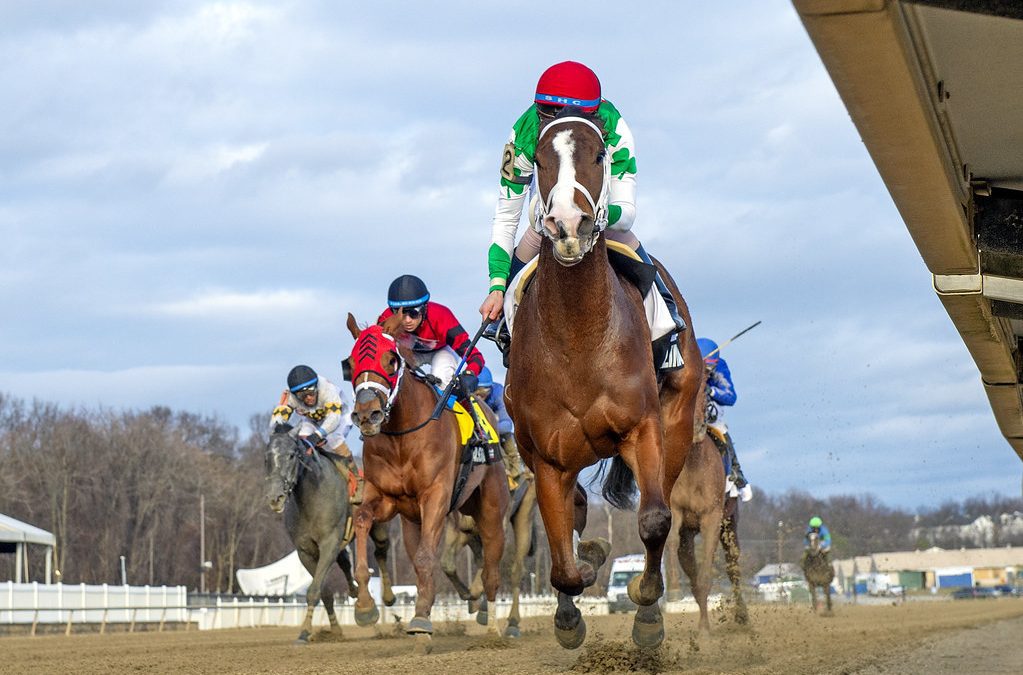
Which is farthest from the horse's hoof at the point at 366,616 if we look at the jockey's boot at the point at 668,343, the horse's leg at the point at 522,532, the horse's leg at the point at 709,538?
the jockey's boot at the point at 668,343

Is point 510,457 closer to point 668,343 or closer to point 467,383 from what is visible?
point 467,383

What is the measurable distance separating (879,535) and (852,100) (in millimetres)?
136701

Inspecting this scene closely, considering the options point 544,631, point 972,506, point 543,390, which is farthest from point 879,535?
point 543,390

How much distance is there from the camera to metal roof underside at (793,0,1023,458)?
3854 mm

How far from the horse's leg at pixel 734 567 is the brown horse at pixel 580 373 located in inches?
263

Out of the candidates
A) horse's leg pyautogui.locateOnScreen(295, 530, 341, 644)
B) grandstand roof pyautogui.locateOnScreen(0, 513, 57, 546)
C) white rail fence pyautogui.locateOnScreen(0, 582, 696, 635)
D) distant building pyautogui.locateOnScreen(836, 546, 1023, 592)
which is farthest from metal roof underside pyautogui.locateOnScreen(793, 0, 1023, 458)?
distant building pyautogui.locateOnScreen(836, 546, 1023, 592)

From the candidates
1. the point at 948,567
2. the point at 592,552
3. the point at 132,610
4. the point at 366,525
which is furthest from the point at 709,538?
the point at 948,567

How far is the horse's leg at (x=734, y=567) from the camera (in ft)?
45.8

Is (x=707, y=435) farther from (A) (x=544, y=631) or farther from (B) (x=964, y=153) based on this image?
(B) (x=964, y=153)

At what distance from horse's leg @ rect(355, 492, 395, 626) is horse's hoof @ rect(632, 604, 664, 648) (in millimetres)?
4885

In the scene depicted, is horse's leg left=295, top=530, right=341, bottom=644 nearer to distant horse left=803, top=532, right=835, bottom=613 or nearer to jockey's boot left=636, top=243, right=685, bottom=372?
jockey's boot left=636, top=243, right=685, bottom=372

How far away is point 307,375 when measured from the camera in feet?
51.0

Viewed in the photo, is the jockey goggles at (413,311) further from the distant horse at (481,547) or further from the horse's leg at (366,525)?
the distant horse at (481,547)

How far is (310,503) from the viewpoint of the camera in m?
15.2
